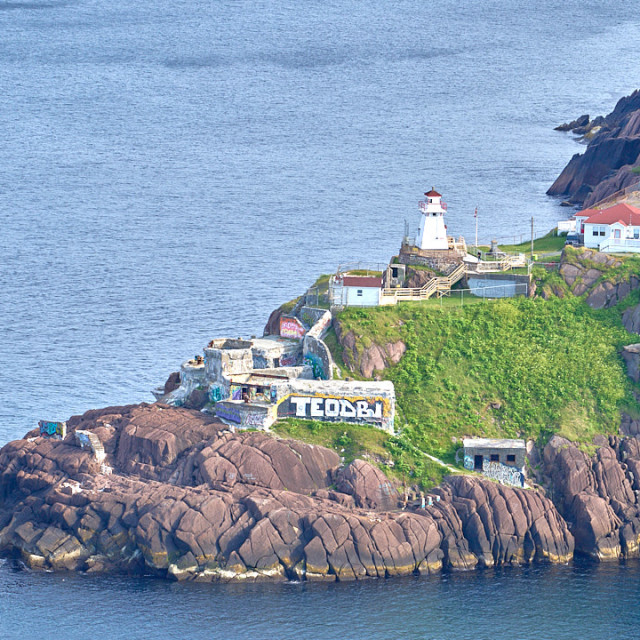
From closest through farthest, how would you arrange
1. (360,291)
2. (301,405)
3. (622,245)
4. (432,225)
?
(301,405) → (360,291) → (622,245) → (432,225)

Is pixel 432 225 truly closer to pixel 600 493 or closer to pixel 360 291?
pixel 360 291

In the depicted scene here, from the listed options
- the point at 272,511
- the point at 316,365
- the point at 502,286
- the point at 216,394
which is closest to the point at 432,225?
the point at 502,286

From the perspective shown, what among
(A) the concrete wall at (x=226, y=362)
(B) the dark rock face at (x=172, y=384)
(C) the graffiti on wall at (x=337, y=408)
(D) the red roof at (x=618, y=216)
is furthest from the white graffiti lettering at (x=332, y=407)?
(D) the red roof at (x=618, y=216)

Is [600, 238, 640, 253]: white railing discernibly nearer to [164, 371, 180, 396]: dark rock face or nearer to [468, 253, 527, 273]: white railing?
[468, 253, 527, 273]: white railing

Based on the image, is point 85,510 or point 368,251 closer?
point 85,510

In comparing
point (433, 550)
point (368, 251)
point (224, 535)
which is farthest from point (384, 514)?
point (368, 251)

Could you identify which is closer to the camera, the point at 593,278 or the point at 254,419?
the point at 254,419

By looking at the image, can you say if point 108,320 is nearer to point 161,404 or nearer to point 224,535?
point 161,404
